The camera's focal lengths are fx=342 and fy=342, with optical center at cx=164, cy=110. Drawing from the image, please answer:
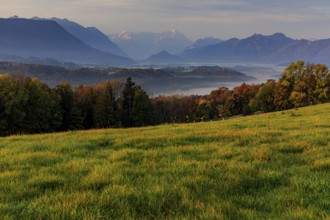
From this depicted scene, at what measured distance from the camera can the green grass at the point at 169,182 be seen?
5.74 metres

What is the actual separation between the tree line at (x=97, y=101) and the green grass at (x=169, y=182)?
54406mm

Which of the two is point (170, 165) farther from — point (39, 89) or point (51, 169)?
point (39, 89)

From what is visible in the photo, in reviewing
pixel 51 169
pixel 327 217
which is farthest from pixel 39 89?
pixel 327 217

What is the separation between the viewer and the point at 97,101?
8706 centimetres

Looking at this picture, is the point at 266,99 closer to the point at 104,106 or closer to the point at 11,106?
the point at 104,106

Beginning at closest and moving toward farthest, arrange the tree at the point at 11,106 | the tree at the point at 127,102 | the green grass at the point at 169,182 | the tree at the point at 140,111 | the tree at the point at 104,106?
1. the green grass at the point at 169,182
2. the tree at the point at 11,106
3. the tree at the point at 104,106
4. the tree at the point at 140,111
5. the tree at the point at 127,102

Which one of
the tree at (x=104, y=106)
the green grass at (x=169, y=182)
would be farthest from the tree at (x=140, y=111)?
the green grass at (x=169, y=182)

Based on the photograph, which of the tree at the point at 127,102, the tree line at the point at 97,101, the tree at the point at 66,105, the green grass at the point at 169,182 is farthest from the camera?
the tree at the point at 127,102

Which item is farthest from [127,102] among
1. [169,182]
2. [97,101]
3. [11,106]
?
[169,182]

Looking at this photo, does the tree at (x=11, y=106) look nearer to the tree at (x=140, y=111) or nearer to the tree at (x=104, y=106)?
the tree at (x=104, y=106)

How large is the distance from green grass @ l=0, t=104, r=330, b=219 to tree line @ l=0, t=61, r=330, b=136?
54.4m

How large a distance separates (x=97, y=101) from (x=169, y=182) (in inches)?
3218

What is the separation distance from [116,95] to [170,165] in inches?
3514

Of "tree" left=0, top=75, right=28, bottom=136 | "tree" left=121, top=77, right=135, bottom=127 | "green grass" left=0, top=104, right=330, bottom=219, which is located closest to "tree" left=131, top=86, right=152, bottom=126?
"tree" left=121, top=77, right=135, bottom=127
